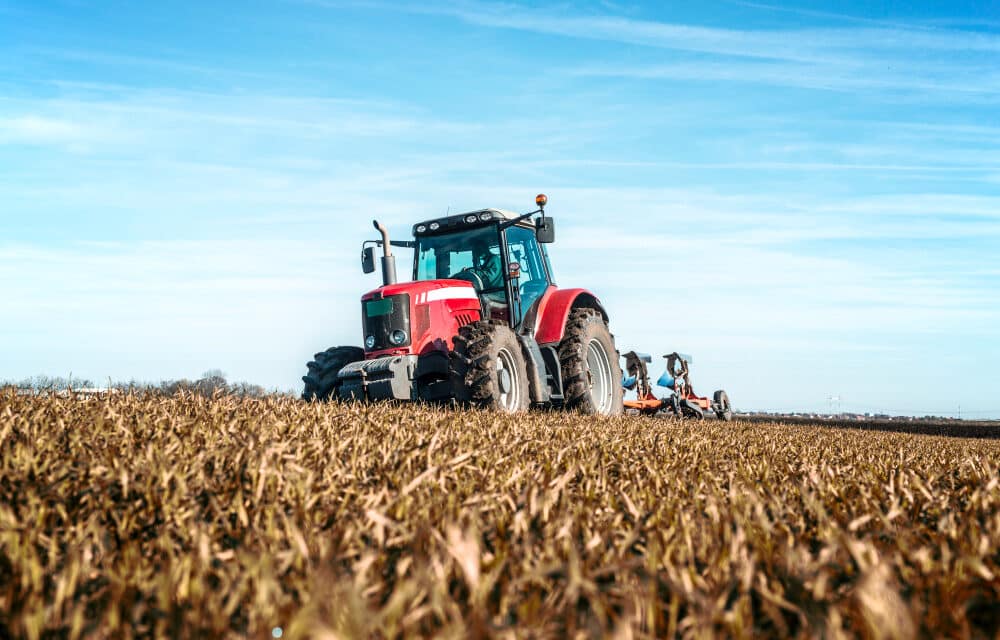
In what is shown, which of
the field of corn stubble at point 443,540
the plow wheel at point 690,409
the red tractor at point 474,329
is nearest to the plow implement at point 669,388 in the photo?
the plow wheel at point 690,409

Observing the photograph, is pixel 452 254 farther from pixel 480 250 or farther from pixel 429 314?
pixel 429 314

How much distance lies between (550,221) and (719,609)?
7368mm

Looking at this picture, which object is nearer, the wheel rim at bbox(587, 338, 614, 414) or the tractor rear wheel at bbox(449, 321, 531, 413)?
the tractor rear wheel at bbox(449, 321, 531, 413)

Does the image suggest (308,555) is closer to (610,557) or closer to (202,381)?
(610,557)

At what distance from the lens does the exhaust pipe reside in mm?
8906

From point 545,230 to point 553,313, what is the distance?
117 centimetres

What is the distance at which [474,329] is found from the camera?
25.1 ft

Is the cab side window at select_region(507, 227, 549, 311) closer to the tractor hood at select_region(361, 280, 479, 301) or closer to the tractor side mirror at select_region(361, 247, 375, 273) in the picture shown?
the tractor hood at select_region(361, 280, 479, 301)

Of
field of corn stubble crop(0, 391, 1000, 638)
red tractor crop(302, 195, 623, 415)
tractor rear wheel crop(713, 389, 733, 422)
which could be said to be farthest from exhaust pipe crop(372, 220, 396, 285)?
tractor rear wheel crop(713, 389, 733, 422)

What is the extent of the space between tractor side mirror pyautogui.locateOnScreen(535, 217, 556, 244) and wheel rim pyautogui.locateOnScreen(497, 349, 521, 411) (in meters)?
1.42

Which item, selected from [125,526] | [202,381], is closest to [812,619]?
[125,526]

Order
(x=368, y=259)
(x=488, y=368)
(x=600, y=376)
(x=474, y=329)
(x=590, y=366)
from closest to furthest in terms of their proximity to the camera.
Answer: (x=488, y=368) < (x=474, y=329) < (x=368, y=259) < (x=590, y=366) < (x=600, y=376)

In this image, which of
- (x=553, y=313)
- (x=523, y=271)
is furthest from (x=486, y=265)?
(x=553, y=313)

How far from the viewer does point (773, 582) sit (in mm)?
1871
